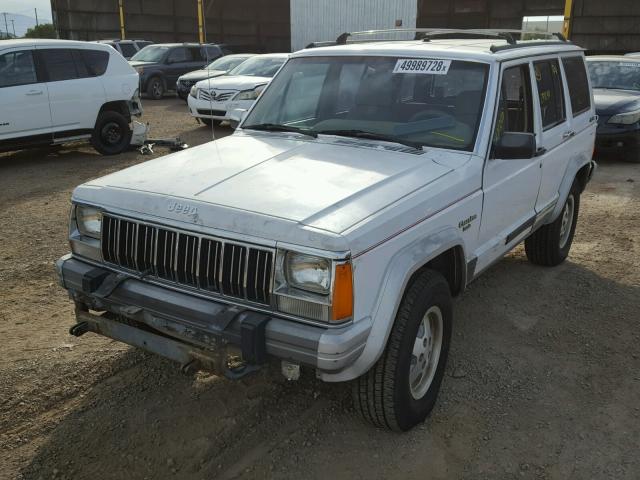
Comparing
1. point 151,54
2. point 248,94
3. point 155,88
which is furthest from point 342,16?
point 248,94

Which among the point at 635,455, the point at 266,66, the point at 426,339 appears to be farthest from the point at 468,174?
the point at 266,66

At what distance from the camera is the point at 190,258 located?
9.58ft

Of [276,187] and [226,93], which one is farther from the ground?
[276,187]

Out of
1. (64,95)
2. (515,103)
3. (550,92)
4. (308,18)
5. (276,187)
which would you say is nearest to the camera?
(276,187)

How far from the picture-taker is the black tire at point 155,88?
20.0m

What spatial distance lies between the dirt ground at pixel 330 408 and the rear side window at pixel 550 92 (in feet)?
4.70

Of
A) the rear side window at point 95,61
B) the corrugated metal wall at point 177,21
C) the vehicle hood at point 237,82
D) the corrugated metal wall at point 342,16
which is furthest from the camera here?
the corrugated metal wall at point 177,21

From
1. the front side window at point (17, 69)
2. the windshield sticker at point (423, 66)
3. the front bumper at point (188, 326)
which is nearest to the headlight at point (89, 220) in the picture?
the front bumper at point (188, 326)

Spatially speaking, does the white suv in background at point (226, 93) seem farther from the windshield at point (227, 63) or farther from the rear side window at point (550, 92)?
the rear side window at point (550, 92)

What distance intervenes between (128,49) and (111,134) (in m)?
14.2

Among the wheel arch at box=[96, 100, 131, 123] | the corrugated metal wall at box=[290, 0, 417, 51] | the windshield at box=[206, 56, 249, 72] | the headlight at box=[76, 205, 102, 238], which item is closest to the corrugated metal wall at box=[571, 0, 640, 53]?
the corrugated metal wall at box=[290, 0, 417, 51]

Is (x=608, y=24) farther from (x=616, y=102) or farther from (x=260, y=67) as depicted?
(x=616, y=102)

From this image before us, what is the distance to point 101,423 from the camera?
131 inches

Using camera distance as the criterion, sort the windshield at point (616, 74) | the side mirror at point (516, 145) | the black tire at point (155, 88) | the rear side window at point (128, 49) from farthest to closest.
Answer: the rear side window at point (128, 49) < the black tire at point (155, 88) < the windshield at point (616, 74) < the side mirror at point (516, 145)
